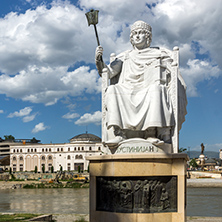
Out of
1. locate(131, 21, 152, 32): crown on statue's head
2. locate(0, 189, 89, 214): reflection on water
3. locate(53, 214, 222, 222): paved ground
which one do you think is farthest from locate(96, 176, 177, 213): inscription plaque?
locate(0, 189, 89, 214): reflection on water

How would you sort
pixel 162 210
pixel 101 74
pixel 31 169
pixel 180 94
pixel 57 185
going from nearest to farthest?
pixel 162 210 < pixel 180 94 < pixel 101 74 < pixel 57 185 < pixel 31 169

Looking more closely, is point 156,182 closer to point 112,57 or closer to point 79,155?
point 112,57

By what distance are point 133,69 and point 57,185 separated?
38380mm

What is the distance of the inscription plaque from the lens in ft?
24.1

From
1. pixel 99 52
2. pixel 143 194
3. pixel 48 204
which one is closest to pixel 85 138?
pixel 48 204

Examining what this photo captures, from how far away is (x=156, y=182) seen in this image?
7.44 m

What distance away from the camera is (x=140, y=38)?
30.6ft

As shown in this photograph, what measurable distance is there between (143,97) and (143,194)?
2318mm

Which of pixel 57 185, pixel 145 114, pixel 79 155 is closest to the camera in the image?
pixel 145 114

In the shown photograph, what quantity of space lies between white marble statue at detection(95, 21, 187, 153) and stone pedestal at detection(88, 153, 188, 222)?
0.61 m

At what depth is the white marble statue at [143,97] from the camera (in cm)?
809

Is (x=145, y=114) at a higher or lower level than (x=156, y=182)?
higher

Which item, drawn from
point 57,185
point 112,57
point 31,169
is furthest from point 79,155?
point 112,57

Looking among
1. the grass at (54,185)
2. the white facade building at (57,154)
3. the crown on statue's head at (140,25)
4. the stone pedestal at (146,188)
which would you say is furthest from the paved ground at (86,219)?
the white facade building at (57,154)
